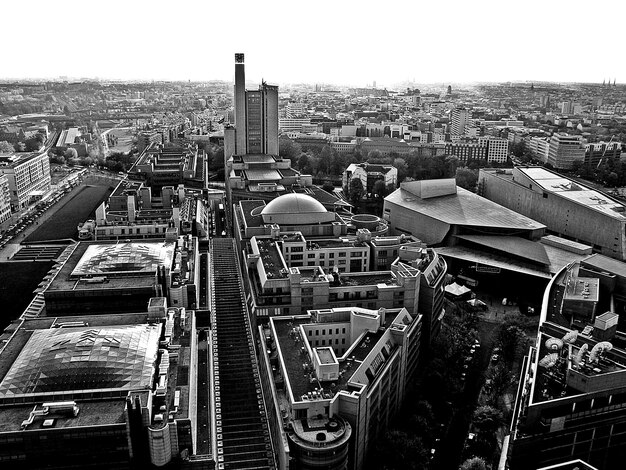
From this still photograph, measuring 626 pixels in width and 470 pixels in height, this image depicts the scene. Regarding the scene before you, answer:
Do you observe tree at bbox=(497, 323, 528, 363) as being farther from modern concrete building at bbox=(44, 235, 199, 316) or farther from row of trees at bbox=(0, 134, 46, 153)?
row of trees at bbox=(0, 134, 46, 153)

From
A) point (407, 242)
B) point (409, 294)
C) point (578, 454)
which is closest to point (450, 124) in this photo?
point (407, 242)

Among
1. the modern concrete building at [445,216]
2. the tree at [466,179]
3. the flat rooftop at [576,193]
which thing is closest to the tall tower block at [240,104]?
the modern concrete building at [445,216]

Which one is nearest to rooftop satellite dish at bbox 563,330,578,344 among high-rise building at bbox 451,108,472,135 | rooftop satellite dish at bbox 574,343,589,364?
rooftop satellite dish at bbox 574,343,589,364

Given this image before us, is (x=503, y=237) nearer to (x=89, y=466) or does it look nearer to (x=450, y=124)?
(x=89, y=466)

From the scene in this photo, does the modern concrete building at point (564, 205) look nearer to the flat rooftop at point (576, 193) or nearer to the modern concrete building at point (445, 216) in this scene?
the flat rooftop at point (576, 193)

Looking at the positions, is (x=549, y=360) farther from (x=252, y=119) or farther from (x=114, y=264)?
(x=252, y=119)

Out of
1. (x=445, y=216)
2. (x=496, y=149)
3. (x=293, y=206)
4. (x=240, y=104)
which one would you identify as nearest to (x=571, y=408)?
(x=293, y=206)
